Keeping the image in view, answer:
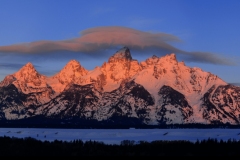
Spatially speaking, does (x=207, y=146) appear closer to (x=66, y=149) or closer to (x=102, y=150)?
(x=102, y=150)

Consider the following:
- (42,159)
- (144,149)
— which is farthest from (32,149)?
(42,159)

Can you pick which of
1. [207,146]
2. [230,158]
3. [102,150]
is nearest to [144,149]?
[102,150]

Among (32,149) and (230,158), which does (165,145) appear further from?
(230,158)

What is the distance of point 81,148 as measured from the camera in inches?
4530

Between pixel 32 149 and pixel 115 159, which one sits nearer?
pixel 115 159

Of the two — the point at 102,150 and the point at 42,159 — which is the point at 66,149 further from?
the point at 42,159

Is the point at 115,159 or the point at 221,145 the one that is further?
the point at 221,145

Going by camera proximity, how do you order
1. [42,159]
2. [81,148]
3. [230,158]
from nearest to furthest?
[42,159]
[230,158]
[81,148]

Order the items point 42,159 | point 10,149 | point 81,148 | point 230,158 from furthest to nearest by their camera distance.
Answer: point 81,148, point 10,149, point 230,158, point 42,159

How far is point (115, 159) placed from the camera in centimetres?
2556

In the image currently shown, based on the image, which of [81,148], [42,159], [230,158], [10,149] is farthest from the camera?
[81,148]

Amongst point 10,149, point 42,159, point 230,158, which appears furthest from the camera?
point 10,149

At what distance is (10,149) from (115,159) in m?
85.9

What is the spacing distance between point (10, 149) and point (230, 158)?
86520 millimetres
